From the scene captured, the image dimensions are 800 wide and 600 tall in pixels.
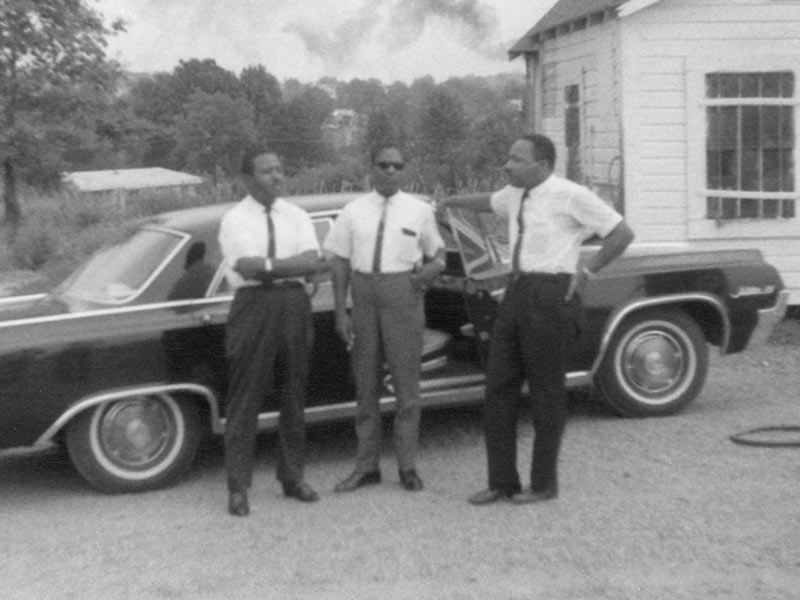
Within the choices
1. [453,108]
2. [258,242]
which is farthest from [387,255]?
[453,108]

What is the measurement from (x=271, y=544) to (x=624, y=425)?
303 centimetres

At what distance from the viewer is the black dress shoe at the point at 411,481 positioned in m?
7.54

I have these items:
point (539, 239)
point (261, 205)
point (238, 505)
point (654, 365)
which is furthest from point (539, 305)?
point (654, 365)

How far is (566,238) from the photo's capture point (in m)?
7.11

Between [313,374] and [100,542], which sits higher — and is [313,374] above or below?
above

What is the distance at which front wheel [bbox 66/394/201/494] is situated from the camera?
7488 millimetres

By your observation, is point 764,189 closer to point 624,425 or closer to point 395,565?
point 624,425

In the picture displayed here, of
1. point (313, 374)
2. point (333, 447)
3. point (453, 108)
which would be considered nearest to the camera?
point (313, 374)

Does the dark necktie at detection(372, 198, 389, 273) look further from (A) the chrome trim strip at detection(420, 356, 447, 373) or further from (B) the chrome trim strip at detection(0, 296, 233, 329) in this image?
(A) the chrome trim strip at detection(420, 356, 447, 373)

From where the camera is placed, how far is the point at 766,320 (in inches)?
371

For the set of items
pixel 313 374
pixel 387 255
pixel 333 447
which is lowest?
pixel 333 447

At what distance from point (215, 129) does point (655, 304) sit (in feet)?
81.0

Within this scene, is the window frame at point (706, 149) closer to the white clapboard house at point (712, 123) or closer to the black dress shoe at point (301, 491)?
the white clapboard house at point (712, 123)

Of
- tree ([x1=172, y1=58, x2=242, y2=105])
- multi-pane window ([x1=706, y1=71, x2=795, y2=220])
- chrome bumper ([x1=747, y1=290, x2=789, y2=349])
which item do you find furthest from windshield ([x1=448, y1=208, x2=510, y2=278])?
tree ([x1=172, y1=58, x2=242, y2=105])
